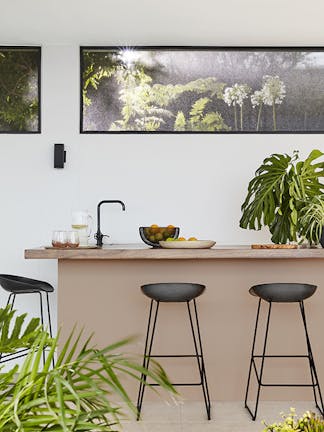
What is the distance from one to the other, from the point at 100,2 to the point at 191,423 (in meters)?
2.95

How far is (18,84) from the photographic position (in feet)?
19.8

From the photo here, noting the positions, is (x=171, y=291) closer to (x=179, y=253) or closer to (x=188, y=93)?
(x=179, y=253)

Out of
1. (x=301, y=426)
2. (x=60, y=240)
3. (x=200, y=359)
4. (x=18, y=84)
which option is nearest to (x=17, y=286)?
(x=60, y=240)

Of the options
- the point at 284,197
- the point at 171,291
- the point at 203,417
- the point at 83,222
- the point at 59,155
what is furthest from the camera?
the point at 59,155

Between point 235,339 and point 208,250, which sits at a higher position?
point 208,250

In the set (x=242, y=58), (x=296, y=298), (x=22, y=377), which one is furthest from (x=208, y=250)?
(x=22, y=377)

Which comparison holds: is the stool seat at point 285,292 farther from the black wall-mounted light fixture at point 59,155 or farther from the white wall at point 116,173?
the black wall-mounted light fixture at point 59,155

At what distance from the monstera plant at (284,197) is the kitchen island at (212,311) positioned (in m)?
0.54

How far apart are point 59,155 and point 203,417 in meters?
2.66

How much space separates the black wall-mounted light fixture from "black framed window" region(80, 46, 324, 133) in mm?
320

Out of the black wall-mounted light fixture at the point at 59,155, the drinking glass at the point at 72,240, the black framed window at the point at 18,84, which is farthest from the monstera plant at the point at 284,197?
the black framed window at the point at 18,84

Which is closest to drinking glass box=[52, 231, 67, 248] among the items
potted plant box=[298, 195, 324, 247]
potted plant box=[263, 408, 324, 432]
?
potted plant box=[298, 195, 324, 247]

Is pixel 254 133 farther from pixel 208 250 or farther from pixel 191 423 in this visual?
pixel 191 423

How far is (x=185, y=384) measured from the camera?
174 inches
